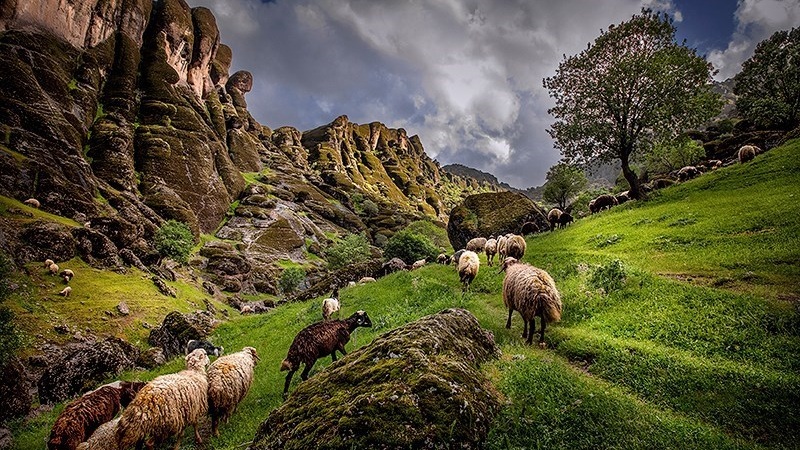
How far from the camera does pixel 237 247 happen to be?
83625mm

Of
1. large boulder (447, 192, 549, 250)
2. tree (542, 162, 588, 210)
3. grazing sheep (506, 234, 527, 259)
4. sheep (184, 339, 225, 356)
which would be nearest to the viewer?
sheep (184, 339, 225, 356)

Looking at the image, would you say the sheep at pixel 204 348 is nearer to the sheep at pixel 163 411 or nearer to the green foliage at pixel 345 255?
the sheep at pixel 163 411

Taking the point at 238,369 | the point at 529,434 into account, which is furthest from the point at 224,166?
the point at 529,434

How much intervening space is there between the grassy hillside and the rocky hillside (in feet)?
108

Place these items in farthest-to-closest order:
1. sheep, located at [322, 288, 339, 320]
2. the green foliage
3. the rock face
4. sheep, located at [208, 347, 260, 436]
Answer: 1. the green foliage
2. sheep, located at [322, 288, 339, 320]
3. sheep, located at [208, 347, 260, 436]
4. the rock face

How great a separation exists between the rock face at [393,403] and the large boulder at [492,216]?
39.1 metres

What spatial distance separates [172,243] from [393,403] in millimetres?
60602

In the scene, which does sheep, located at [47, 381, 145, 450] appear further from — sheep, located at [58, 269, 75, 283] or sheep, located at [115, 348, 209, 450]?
sheep, located at [58, 269, 75, 283]

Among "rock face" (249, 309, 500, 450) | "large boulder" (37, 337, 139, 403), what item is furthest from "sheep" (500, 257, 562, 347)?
"large boulder" (37, 337, 139, 403)

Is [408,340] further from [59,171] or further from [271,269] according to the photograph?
[271,269]

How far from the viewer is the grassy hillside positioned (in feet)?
21.2

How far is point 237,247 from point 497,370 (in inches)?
3392

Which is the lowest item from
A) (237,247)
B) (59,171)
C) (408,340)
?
(408,340)

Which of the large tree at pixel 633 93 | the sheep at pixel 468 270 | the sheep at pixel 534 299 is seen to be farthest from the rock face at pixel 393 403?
the large tree at pixel 633 93
